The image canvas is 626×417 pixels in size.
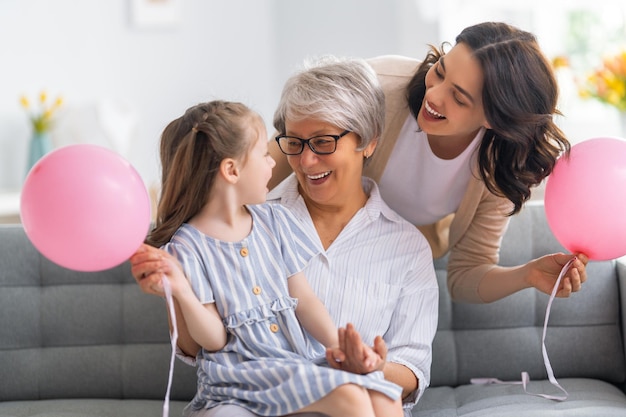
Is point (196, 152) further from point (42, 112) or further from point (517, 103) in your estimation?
point (42, 112)

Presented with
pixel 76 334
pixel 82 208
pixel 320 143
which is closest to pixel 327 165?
pixel 320 143

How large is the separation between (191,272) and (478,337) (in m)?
1.05

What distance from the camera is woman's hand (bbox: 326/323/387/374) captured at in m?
1.73

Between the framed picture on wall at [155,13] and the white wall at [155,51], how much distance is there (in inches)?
1.6

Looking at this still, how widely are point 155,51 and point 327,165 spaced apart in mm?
3330

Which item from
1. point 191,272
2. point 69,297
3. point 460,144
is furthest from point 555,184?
point 69,297

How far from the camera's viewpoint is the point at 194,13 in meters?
5.14

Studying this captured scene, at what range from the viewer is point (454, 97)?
2.06 metres

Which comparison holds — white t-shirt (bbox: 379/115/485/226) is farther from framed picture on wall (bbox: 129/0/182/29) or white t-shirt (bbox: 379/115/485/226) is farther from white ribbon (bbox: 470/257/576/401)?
framed picture on wall (bbox: 129/0/182/29)

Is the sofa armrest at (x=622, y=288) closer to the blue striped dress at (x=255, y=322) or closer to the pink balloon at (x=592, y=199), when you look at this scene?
the pink balloon at (x=592, y=199)

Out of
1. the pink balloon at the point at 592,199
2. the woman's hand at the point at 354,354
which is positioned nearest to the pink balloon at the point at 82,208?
the woman's hand at the point at 354,354

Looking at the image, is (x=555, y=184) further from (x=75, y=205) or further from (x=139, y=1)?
(x=139, y=1)

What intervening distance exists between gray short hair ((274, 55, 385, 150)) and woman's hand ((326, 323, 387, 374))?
55 centimetres

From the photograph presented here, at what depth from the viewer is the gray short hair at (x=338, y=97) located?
202 cm
